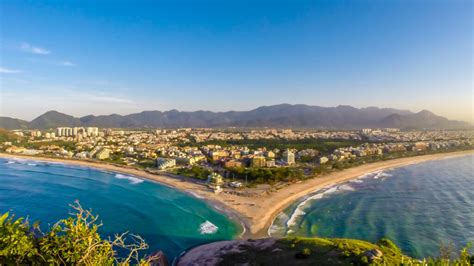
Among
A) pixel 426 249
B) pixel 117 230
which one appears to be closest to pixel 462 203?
pixel 426 249

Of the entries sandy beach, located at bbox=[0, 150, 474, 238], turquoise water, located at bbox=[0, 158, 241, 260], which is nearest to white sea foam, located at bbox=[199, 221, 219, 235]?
turquoise water, located at bbox=[0, 158, 241, 260]

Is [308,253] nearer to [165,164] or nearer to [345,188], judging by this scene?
[345,188]

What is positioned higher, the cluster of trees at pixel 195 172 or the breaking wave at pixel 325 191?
the cluster of trees at pixel 195 172

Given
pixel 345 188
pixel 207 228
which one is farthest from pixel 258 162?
pixel 207 228

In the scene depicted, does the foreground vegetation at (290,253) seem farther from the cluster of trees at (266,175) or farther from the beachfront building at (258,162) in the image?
the beachfront building at (258,162)

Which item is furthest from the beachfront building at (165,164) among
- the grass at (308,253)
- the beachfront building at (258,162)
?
the grass at (308,253)
